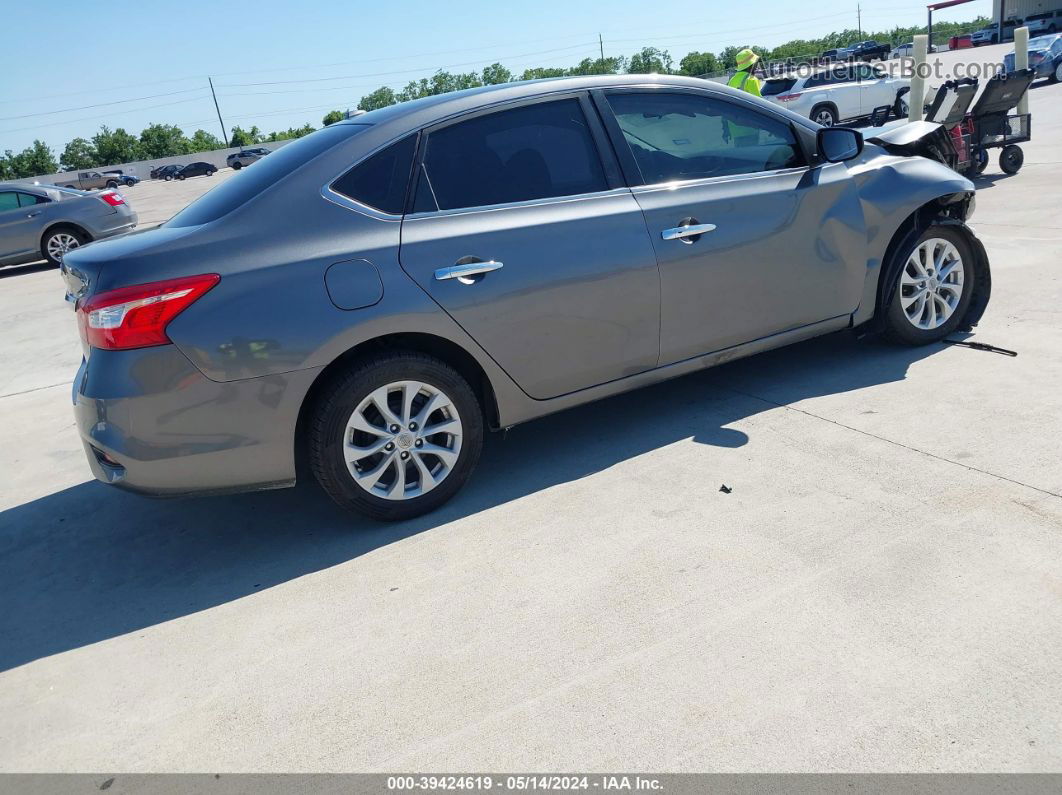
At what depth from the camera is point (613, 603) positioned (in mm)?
3020

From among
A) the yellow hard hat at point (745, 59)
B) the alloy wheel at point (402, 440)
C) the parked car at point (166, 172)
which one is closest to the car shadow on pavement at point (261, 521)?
the alloy wheel at point (402, 440)

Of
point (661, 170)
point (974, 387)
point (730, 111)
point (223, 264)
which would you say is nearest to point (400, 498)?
point (223, 264)

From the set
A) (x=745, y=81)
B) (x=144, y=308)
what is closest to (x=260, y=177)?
(x=144, y=308)

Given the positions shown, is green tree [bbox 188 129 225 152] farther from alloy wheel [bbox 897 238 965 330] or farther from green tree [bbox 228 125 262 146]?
alloy wheel [bbox 897 238 965 330]

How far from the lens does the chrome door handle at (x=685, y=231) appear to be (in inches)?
162

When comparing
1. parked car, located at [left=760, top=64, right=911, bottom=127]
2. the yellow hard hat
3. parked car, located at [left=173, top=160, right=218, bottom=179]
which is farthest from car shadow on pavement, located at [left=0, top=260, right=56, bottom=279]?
parked car, located at [left=173, top=160, right=218, bottom=179]

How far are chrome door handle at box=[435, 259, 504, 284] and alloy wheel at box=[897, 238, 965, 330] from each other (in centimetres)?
248

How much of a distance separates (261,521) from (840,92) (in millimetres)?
21360

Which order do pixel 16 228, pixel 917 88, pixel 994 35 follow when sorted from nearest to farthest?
pixel 917 88 < pixel 16 228 < pixel 994 35

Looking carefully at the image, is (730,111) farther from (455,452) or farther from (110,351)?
(110,351)

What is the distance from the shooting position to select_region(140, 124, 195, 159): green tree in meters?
105

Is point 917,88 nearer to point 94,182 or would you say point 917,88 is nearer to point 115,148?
point 94,182

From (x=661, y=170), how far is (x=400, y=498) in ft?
6.42

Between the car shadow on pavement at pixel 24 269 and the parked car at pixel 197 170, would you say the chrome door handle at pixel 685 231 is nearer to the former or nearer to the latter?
the car shadow on pavement at pixel 24 269
